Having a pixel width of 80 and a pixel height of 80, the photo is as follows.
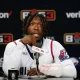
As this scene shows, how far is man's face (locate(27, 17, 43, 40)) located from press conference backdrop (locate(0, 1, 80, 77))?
3.59 ft

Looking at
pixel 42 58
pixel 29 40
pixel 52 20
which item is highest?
pixel 52 20

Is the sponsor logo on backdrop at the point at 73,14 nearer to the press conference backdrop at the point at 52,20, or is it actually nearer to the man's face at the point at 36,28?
the press conference backdrop at the point at 52,20

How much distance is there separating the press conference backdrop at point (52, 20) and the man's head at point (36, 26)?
1087 mm

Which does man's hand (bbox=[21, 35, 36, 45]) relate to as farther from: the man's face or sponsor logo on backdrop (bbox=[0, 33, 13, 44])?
sponsor logo on backdrop (bbox=[0, 33, 13, 44])

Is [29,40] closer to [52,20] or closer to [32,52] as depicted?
[32,52]

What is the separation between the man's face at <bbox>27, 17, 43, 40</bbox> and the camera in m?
2.38

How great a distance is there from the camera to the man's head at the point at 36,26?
7.80 feet

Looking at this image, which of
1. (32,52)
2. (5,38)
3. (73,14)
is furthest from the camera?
(5,38)

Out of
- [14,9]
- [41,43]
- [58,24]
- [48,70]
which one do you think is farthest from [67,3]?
[48,70]

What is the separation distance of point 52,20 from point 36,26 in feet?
3.81

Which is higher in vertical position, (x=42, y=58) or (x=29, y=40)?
(x=29, y=40)

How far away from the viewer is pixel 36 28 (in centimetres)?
237

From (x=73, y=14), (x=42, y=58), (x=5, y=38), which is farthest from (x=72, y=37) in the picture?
(x=42, y=58)

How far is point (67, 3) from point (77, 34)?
0.32 m
